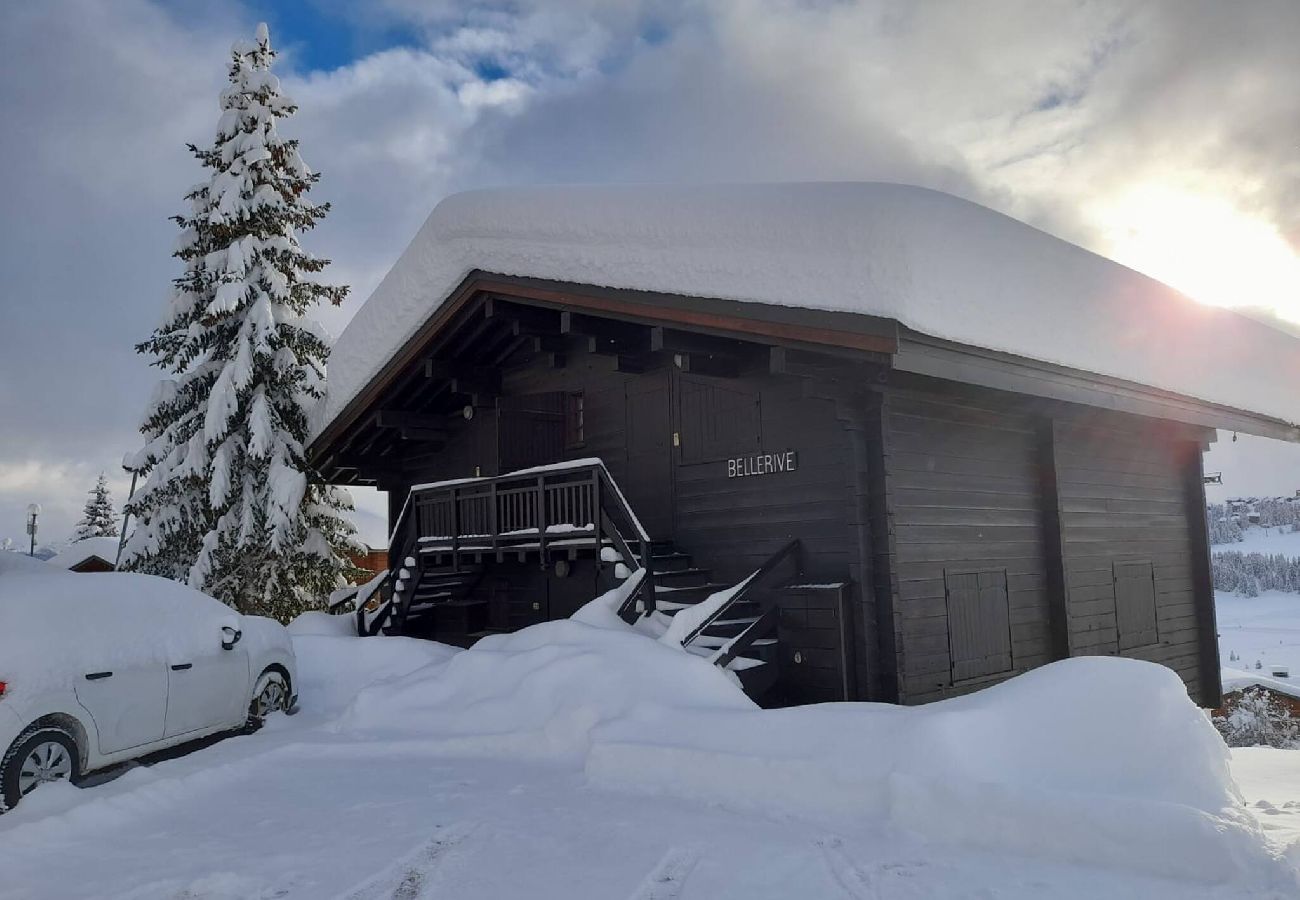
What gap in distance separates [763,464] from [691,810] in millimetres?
5757

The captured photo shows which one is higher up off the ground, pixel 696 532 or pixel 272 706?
pixel 696 532

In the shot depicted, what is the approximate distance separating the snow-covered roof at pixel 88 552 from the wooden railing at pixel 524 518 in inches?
997

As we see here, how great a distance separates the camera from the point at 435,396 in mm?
16172

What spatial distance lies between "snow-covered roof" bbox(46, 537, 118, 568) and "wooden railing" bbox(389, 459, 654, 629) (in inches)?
997

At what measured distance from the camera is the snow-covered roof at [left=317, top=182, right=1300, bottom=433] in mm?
8344

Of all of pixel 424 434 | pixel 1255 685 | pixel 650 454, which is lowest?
pixel 1255 685

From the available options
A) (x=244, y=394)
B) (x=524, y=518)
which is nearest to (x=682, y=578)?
(x=524, y=518)

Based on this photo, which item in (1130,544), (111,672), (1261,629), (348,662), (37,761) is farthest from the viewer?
(1261,629)

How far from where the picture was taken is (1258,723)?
15.7 meters

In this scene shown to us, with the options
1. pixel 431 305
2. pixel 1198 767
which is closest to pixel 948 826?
pixel 1198 767

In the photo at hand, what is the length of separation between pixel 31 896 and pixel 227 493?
13.2 meters

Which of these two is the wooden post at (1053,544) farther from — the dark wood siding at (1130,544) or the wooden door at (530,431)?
the wooden door at (530,431)

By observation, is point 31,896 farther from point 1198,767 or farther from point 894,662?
point 894,662

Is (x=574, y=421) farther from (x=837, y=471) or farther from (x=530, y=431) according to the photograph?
(x=837, y=471)
